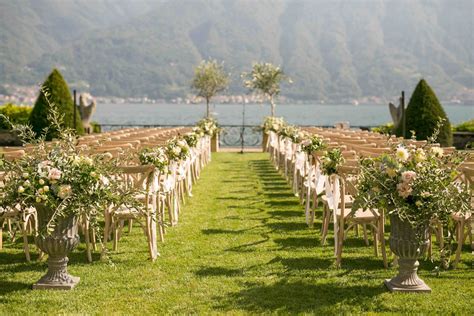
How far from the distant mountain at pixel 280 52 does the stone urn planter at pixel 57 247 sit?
115 meters

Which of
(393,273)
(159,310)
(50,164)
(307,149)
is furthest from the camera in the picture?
(307,149)

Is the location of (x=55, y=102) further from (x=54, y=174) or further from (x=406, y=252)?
(x=406, y=252)

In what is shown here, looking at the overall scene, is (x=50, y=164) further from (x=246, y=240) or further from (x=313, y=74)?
(x=313, y=74)

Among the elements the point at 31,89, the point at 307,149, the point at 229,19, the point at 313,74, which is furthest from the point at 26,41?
the point at 307,149

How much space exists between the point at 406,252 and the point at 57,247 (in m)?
3.11

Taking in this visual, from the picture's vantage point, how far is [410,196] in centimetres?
566

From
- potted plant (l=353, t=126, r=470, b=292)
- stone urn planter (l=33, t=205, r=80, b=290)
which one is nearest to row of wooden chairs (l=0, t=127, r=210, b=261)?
stone urn planter (l=33, t=205, r=80, b=290)

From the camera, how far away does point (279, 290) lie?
5.90 metres

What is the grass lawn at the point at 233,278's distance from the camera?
17.9 ft

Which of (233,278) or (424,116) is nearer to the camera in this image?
(233,278)

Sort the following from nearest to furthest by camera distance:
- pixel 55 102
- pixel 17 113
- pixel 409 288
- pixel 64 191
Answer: pixel 64 191 → pixel 409 288 → pixel 55 102 → pixel 17 113

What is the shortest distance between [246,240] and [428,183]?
9.87ft

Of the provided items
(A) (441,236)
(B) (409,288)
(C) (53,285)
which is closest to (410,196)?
(B) (409,288)

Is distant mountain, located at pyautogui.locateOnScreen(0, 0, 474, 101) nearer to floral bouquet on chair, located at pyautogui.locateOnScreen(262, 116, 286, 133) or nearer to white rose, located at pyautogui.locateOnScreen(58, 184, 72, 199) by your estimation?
floral bouquet on chair, located at pyautogui.locateOnScreen(262, 116, 286, 133)
